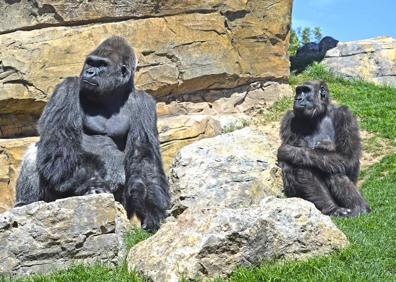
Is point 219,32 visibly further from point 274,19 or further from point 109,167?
point 109,167

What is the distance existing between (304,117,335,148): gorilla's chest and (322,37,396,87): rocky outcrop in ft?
22.3

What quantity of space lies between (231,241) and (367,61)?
12.1 m

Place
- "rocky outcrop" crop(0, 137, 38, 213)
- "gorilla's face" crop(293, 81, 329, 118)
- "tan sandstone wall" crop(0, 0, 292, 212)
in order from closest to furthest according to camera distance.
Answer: "gorilla's face" crop(293, 81, 329, 118) < "rocky outcrop" crop(0, 137, 38, 213) < "tan sandstone wall" crop(0, 0, 292, 212)

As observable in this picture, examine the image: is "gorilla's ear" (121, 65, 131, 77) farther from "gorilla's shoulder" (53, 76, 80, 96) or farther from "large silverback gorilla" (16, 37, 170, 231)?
"gorilla's shoulder" (53, 76, 80, 96)

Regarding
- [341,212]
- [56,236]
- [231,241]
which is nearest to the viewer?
[231,241]

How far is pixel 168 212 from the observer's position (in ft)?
23.2

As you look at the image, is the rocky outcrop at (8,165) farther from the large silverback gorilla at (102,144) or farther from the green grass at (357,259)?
the green grass at (357,259)

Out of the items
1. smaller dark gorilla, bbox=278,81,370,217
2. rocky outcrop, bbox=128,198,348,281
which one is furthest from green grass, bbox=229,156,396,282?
smaller dark gorilla, bbox=278,81,370,217

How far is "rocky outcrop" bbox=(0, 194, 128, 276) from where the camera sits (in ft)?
16.3

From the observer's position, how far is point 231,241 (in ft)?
15.6

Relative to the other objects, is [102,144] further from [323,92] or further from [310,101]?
[323,92]

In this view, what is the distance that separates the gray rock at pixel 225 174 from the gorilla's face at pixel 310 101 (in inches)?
42.0

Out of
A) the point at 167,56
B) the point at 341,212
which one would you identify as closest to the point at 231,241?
the point at 341,212

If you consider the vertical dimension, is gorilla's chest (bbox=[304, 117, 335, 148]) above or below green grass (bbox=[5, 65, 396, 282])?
above
